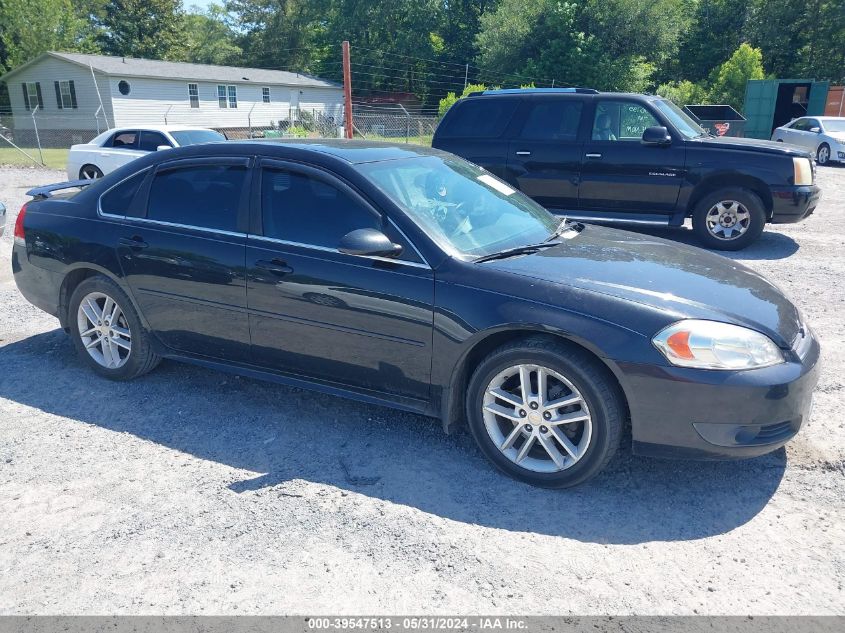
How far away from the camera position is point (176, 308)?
4.39m

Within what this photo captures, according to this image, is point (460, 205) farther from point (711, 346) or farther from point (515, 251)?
point (711, 346)

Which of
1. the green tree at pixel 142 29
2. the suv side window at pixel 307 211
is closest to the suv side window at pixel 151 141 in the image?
the suv side window at pixel 307 211

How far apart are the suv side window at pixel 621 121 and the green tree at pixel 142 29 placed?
5218cm

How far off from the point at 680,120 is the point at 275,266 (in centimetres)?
709

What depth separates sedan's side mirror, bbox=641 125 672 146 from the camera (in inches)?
→ 338

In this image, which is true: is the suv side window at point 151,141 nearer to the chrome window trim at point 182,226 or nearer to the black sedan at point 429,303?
the black sedan at point 429,303

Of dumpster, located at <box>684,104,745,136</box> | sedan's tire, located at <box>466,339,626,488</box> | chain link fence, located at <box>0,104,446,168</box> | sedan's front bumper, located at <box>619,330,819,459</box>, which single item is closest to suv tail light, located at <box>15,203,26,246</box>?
sedan's tire, located at <box>466,339,626,488</box>

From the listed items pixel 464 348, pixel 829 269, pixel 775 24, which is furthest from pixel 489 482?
pixel 775 24

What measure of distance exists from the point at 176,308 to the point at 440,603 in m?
2.65

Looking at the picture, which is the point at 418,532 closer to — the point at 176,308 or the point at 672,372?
the point at 672,372

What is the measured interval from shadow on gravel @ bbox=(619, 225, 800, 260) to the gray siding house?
1028 inches

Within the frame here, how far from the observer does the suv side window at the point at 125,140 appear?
14188 mm

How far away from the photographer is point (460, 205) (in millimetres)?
4164

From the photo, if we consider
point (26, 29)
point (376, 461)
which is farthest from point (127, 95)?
→ point (376, 461)
